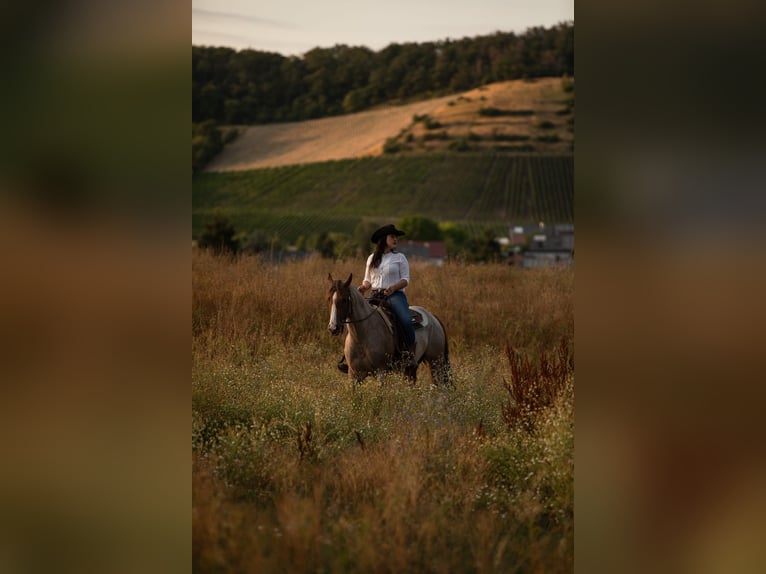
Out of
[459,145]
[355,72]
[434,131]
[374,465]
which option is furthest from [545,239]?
[374,465]

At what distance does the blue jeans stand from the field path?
6828 centimetres

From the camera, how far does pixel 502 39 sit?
319ft

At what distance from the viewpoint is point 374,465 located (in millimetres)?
4746

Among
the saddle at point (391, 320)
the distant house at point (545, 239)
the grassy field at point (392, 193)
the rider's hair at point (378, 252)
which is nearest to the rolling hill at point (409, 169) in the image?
the grassy field at point (392, 193)

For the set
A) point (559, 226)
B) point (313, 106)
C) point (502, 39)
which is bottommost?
point (559, 226)

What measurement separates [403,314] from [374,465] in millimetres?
3524

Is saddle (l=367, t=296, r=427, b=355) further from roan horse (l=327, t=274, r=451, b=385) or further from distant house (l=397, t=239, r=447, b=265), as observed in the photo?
distant house (l=397, t=239, r=447, b=265)

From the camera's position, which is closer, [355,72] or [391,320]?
[391,320]

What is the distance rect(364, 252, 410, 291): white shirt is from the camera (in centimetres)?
816

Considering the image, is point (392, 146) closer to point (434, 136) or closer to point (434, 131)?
point (434, 136)

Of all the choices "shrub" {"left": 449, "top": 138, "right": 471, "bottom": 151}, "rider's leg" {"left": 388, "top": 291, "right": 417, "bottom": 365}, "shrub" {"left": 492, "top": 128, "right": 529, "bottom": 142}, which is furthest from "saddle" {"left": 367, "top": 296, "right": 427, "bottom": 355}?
"shrub" {"left": 492, "top": 128, "right": 529, "bottom": 142}
